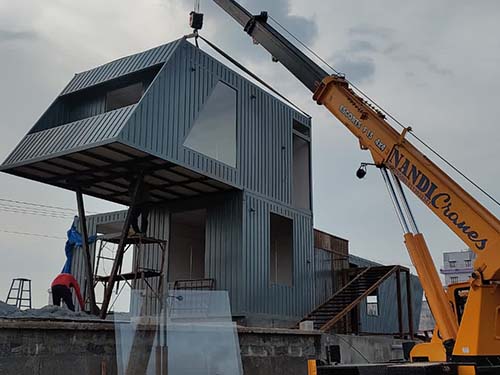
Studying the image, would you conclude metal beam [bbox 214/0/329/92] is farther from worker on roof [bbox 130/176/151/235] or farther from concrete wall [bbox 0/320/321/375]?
concrete wall [bbox 0/320/321/375]

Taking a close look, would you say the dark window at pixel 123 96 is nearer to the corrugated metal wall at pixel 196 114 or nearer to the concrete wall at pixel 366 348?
the corrugated metal wall at pixel 196 114

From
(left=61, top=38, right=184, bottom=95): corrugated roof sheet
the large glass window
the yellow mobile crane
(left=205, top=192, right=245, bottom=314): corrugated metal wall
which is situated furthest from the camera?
(left=205, top=192, right=245, bottom=314): corrugated metal wall

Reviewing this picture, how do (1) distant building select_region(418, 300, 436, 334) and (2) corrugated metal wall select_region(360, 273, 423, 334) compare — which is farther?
(2) corrugated metal wall select_region(360, 273, 423, 334)

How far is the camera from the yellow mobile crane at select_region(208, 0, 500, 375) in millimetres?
9094

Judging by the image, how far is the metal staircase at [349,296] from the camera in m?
19.1

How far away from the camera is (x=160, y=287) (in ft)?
61.6

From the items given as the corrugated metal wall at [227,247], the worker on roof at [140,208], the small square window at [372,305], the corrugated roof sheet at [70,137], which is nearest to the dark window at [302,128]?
the corrugated metal wall at [227,247]

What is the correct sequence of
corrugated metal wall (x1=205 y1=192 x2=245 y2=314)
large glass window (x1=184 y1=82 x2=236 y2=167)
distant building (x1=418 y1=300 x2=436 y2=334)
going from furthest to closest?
corrugated metal wall (x1=205 y1=192 x2=245 y2=314) < large glass window (x1=184 y1=82 x2=236 y2=167) < distant building (x1=418 y1=300 x2=436 y2=334)

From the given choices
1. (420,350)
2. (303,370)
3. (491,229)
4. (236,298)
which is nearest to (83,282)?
(236,298)

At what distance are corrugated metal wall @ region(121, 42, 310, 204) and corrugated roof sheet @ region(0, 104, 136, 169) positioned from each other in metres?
0.40

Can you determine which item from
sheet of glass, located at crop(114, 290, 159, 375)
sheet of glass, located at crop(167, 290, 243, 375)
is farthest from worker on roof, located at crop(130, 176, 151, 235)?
sheet of glass, located at crop(114, 290, 159, 375)

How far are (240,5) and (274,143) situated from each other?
506 centimetres

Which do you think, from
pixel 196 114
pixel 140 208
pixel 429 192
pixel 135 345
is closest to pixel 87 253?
pixel 140 208

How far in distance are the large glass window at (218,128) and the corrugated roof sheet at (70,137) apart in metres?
2.50
